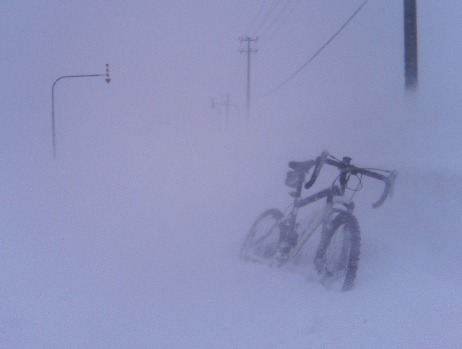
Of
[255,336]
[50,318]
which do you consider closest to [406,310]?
[255,336]

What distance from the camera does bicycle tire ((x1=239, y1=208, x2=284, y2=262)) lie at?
643cm

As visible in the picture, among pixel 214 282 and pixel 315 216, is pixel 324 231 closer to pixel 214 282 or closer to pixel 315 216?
pixel 315 216

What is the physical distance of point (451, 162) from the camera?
6.68m

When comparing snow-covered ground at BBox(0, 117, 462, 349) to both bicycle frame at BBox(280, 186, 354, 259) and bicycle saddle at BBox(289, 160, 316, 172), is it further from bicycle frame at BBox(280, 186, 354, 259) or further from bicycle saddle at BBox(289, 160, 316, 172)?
bicycle saddle at BBox(289, 160, 316, 172)

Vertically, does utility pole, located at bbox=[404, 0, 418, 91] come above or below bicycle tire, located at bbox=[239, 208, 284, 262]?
above

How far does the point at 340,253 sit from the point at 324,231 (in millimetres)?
369

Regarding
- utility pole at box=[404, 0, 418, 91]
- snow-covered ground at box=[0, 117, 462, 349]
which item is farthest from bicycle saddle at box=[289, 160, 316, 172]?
utility pole at box=[404, 0, 418, 91]

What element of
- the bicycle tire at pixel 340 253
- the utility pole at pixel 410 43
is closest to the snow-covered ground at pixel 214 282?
the bicycle tire at pixel 340 253

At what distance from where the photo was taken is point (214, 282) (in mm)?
5715

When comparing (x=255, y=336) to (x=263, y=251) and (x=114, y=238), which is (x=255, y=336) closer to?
(x=263, y=251)

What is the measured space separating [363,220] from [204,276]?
93.7 inches

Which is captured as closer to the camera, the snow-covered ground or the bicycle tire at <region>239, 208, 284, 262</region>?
the snow-covered ground

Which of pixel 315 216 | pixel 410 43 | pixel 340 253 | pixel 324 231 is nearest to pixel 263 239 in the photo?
pixel 315 216

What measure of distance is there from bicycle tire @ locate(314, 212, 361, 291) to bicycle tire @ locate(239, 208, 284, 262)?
1058 mm
